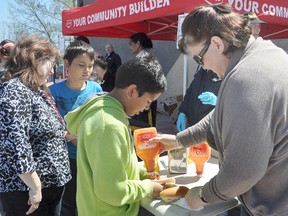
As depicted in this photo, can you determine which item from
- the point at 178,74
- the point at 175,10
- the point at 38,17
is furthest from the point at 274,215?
the point at 38,17

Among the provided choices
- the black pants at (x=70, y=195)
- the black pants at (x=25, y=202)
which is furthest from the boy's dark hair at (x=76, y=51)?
the black pants at (x=25, y=202)

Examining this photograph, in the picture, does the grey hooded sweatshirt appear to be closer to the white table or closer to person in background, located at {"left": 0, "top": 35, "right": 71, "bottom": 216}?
the white table

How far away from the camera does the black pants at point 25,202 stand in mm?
1532

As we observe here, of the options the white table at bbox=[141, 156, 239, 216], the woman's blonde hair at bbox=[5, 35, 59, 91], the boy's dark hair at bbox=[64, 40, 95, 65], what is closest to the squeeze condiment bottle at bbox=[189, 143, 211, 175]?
the white table at bbox=[141, 156, 239, 216]

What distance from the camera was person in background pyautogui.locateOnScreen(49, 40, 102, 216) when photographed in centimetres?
221

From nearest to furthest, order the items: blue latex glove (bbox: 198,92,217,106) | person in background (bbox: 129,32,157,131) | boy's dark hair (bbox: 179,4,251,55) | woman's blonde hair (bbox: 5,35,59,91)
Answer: boy's dark hair (bbox: 179,4,251,55), woman's blonde hair (bbox: 5,35,59,91), blue latex glove (bbox: 198,92,217,106), person in background (bbox: 129,32,157,131)

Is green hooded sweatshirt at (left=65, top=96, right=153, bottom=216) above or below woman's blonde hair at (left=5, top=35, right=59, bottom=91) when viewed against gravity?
below

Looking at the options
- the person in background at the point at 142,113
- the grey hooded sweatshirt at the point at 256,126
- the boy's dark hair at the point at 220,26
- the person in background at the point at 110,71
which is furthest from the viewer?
the person in background at the point at 110,71

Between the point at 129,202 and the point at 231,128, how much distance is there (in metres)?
0.52

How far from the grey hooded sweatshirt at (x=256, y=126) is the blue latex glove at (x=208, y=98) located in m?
1.49

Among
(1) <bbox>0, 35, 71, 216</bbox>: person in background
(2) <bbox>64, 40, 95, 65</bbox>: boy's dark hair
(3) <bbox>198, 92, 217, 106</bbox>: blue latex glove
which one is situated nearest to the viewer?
(1) <bbox>0, 35, 71, 216</bbox>: person in background

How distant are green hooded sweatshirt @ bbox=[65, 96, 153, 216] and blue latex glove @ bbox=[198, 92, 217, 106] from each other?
1393 mm

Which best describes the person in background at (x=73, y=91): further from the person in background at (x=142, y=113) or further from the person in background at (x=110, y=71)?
the person in background at (x=110, y=71)

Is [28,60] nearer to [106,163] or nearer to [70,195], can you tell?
[106,163]
